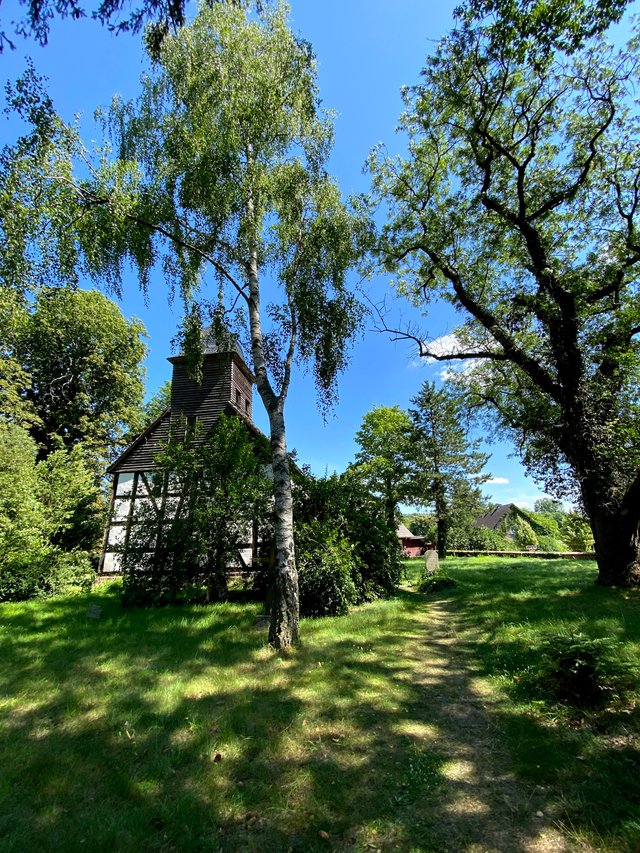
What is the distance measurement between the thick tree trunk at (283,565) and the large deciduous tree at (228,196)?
0.02 meters

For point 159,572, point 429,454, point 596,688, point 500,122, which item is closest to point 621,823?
point 596,688

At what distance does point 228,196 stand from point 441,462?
2455 centimetres

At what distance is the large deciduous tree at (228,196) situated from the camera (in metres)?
6.57

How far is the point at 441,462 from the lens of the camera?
28406 millimetres

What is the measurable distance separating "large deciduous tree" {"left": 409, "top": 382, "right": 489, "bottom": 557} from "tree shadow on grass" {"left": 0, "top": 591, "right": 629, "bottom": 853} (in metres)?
22.5

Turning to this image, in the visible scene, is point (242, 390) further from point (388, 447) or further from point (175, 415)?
point (388, 447)

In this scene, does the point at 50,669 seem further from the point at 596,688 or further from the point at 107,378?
the point at 107,378

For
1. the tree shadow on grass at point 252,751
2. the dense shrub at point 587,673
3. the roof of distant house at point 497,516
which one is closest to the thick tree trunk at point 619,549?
the tree shadow on grass at point 252,751

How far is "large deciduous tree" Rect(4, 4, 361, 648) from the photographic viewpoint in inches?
259

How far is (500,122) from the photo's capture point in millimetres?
10008

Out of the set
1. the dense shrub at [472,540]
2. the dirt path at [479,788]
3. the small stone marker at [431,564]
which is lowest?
the dirt path at [479,788]

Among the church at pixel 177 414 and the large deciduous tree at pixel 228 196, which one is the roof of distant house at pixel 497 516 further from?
the large deciduous tree at pixel 228 196

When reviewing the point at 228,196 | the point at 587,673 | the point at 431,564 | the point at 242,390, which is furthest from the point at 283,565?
the point at 242,390

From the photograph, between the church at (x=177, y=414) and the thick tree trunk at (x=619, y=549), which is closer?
the thick tree trunk at (x=619, y=549)
